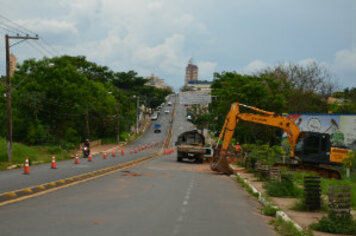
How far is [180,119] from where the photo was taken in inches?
5113

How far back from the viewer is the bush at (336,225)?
1015cm

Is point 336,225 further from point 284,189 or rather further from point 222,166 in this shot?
point 222,166

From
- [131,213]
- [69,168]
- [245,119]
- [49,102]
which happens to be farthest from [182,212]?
[49,102]

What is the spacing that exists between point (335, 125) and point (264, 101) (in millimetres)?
13490

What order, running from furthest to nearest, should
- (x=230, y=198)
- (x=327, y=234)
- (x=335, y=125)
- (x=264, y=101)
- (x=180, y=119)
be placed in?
(x=180, y=119), (x=264, y=101), (x=335, y=125), (x=230, y=198), (x=327, y=234)

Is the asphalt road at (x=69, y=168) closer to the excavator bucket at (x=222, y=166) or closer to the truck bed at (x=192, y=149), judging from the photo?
the truck bed at (x=192, y=149)

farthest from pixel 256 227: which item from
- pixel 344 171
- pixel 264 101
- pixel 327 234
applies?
pixel 264 101

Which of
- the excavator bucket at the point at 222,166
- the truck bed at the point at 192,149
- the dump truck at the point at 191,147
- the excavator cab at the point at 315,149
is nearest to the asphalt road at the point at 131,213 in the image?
the excavator bucket at the point at 222,166

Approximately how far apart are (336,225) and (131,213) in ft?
15.6

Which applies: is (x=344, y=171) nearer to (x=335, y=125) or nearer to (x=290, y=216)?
(x=335, y=125)

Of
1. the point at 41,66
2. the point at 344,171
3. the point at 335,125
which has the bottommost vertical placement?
the point at 344,171

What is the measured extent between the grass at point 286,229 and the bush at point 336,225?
0.59 metres

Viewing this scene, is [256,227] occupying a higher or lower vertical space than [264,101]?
lower

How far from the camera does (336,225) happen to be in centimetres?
1026
